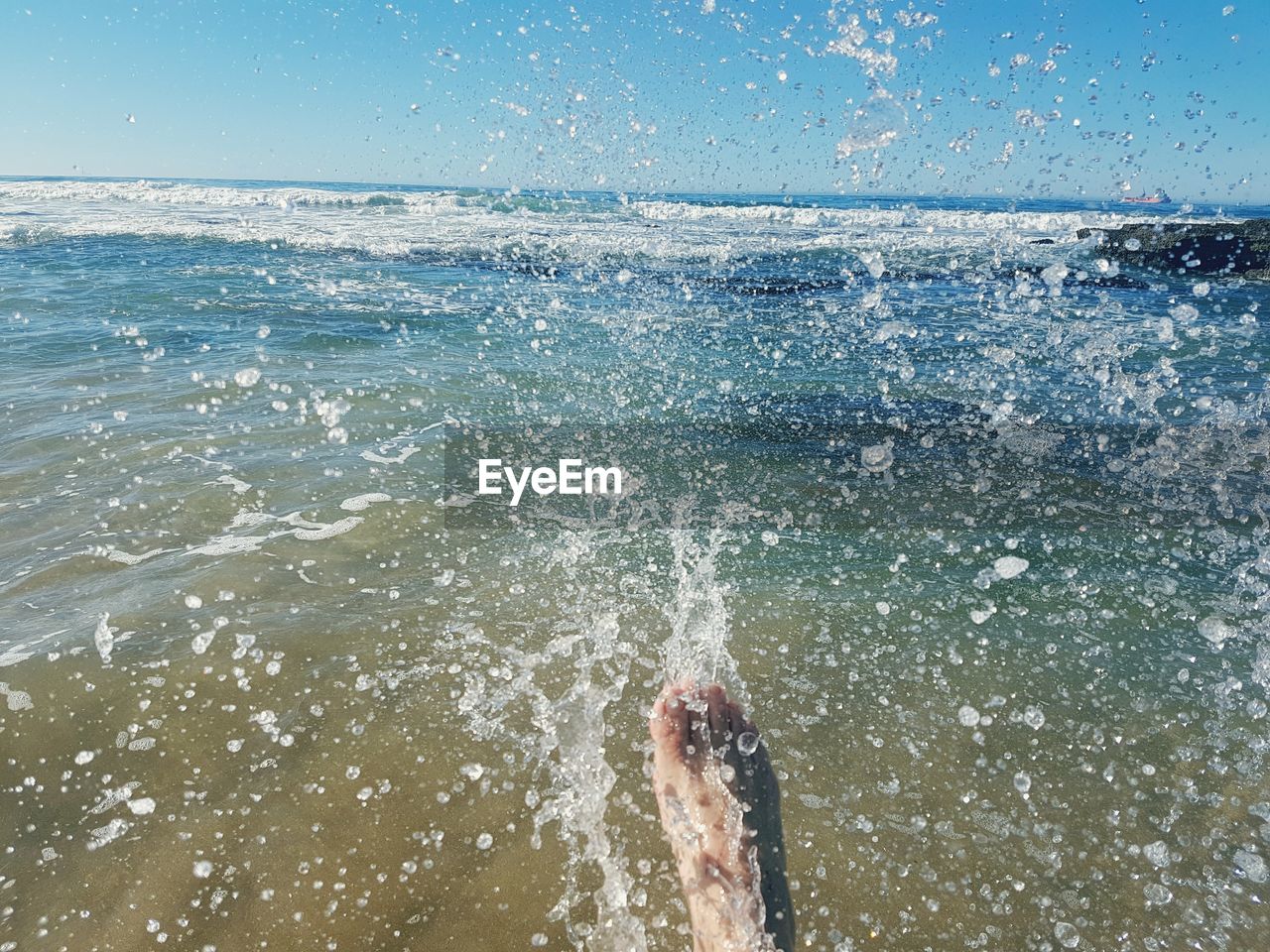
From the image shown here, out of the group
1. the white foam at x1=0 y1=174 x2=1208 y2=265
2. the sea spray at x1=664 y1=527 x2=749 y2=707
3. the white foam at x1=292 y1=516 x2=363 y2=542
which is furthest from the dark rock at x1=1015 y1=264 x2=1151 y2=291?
the white foam at x1=292 y1=516 x2=363 y2=542

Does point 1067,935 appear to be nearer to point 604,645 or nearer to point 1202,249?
point 604,645

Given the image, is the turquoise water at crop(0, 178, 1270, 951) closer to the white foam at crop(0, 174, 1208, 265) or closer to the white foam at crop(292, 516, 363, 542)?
the white foam at crop(292, 516, 363, 542)

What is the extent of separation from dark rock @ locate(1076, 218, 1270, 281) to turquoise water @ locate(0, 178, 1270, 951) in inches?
451

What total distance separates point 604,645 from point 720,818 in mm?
877

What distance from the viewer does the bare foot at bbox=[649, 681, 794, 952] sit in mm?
1837

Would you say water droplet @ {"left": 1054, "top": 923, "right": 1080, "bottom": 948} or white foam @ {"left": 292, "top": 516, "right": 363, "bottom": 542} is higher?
white foam @ {"left": 292, "top": 516, "right": 363, "bottom": 542}

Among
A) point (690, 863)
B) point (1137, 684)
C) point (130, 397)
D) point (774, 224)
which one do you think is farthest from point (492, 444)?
point (774, 224)

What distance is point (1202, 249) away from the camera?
51.7ft

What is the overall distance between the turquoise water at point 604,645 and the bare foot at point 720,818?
0.24ft

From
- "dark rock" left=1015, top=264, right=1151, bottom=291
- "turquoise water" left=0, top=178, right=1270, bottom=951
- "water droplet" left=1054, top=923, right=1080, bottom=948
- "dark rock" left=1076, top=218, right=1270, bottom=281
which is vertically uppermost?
"dark rock" left=1076, top=218, right=1270, bottom=281

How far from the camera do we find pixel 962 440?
5.20 metres

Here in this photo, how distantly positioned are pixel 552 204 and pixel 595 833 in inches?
1299

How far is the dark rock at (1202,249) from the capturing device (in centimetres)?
1497

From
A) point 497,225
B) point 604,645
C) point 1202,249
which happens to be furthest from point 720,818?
point 497,225
